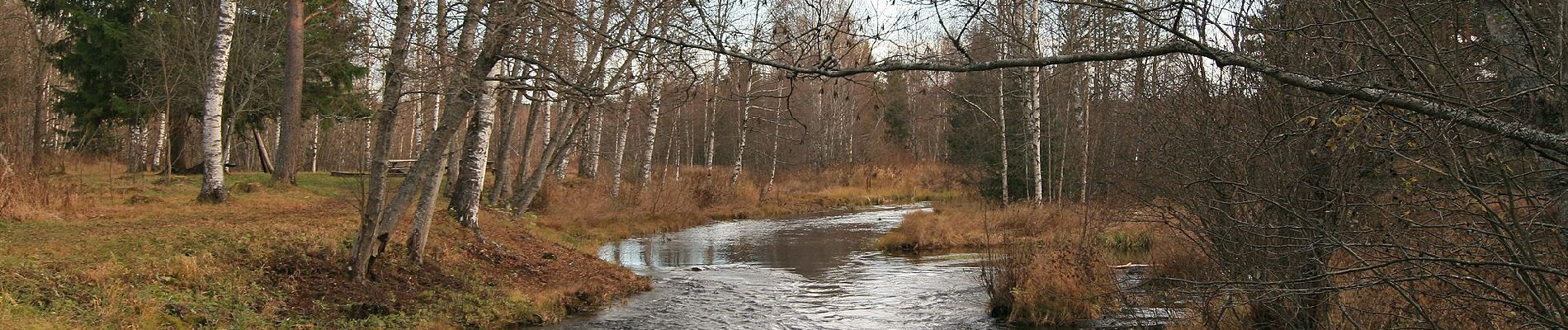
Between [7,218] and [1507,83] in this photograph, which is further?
[7,218]

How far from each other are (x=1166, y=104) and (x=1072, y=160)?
1670 cm

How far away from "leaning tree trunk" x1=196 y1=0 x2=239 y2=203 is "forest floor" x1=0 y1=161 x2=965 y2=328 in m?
0.29

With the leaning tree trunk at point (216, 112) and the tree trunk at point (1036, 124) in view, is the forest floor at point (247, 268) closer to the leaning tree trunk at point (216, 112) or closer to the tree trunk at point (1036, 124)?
the leaning tree trunk at point (216, 112)

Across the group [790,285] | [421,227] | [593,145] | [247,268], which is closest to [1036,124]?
[790,285]

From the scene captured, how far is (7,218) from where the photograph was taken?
36.8 ft

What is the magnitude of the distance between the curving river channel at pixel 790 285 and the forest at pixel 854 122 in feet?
0.64

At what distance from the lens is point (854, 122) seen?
1431 cm

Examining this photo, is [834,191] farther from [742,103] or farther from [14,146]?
[14,146]

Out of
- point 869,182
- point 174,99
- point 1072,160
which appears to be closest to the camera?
point 174,99

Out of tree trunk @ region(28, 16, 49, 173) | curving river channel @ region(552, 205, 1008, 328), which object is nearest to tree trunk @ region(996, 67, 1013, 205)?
curving river channel @ region(552, 205, 1008, 328)

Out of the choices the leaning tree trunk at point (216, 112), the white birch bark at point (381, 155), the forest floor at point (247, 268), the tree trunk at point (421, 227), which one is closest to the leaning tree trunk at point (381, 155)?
the white birch bark at point (381, 155)

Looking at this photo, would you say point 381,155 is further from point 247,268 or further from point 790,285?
point 790,285

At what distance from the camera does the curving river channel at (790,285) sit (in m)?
11.3

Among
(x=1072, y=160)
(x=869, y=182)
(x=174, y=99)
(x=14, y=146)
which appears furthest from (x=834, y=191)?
(x=14, y=146)
